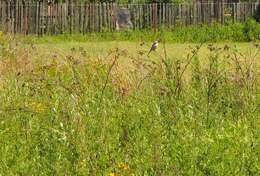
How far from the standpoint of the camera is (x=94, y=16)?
22.9 meters

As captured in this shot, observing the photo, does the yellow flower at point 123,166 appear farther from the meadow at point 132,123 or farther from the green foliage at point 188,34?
the green foliage at point 188,34

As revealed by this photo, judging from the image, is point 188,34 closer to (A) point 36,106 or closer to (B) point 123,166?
(A) point 36,106

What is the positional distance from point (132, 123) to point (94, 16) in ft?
59.5

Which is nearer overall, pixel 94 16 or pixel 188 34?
pixel 188 34

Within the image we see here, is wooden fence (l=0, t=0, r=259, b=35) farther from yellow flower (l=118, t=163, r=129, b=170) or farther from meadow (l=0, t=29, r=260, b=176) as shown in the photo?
yellow flower (l=118, t=163, r=129, b=170)

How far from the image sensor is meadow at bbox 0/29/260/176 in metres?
4.05

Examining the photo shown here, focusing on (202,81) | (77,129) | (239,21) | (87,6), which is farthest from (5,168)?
(239,21)

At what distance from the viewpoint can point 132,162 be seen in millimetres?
4250

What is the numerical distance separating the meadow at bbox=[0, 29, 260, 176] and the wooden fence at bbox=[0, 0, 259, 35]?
1523 centimetres

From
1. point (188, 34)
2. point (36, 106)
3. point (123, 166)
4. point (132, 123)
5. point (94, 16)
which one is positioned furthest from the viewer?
point (94, 16)

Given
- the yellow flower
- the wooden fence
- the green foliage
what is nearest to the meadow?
the yellow flower

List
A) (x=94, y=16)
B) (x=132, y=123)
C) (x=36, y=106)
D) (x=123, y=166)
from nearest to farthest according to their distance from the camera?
(x=123, y=166)
(x=132, y=123)
(x=36, y=106)
(x=94, y=16)

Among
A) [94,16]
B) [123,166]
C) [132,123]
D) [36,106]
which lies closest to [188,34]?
[94,16]

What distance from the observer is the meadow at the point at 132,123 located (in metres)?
4.05
